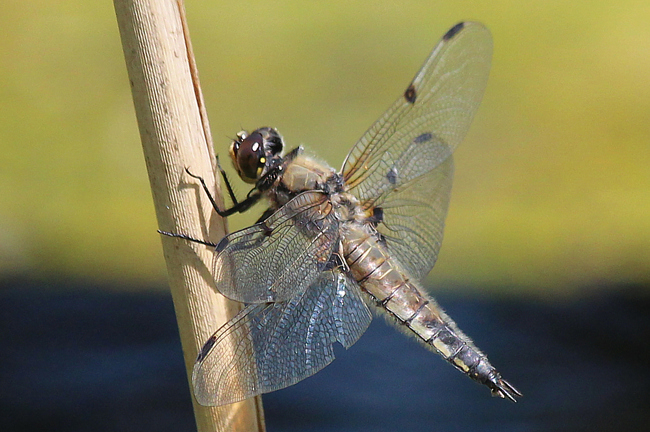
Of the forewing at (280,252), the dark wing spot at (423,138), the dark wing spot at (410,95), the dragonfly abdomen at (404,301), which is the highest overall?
the dark wing spot at (410,95)

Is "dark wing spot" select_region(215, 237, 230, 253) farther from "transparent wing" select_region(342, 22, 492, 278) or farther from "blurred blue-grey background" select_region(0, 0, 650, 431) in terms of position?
"blurred blue-grey background" select_region(0, 0, 650, 431)

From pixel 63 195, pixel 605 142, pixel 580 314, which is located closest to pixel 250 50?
pixel 63 195

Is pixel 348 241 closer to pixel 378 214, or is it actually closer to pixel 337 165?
pixel 378 214

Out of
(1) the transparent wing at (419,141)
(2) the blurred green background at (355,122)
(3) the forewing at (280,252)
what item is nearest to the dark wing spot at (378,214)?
(1) the transparent wing at (419,141)

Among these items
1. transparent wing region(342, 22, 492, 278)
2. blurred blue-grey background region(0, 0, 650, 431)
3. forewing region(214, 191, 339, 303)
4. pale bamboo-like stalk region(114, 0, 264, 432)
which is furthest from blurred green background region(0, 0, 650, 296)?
pale bamboo-like stalk region(114, 0, 264, 432)

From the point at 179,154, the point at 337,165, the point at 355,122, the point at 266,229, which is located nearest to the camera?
the point at 179,154

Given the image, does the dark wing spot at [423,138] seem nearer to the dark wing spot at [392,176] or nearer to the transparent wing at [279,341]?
the dark wing spot at [392,176]

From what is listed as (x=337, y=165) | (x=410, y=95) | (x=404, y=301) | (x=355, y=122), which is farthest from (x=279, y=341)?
(x=355, y=122)

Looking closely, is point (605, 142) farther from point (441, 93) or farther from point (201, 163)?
point (201, 163)
